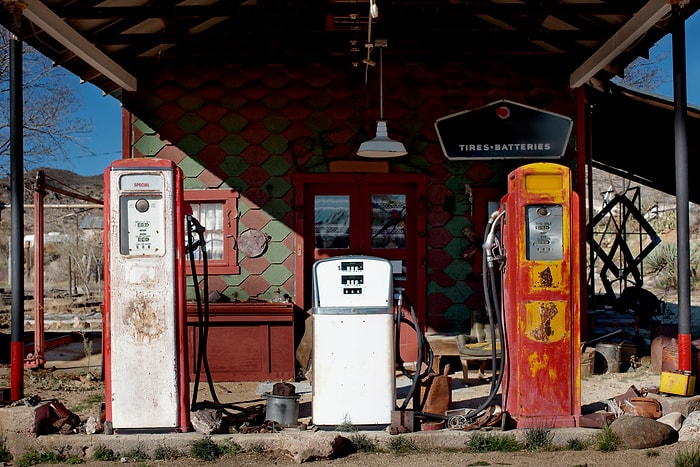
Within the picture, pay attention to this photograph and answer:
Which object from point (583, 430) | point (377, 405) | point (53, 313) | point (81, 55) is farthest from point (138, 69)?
point (53, 313)

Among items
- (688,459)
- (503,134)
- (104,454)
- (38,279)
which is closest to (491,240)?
(688,459)

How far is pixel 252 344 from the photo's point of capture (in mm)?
8742

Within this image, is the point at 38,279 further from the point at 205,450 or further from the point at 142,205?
the point at 205,450

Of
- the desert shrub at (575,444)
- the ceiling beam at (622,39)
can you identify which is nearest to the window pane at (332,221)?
the ceiling beam at (622,39)

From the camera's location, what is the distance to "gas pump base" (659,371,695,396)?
6.45m

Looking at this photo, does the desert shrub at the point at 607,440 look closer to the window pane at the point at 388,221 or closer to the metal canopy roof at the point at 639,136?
the window pane at the point at 388,221

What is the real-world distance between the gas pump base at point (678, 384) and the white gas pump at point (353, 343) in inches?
95.8

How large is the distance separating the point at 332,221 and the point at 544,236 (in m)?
3.78

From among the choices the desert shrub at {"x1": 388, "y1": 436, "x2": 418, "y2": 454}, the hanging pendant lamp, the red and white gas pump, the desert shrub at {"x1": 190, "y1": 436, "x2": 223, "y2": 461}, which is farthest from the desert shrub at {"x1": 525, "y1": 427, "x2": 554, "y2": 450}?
the hanging pendant lamp

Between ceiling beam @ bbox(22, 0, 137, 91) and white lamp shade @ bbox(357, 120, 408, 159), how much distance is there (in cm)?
298

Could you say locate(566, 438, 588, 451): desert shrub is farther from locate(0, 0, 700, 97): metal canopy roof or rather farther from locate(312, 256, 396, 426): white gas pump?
locate(0, 0, 700, 97): metal canopy roof

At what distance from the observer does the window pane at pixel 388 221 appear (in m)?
9.49

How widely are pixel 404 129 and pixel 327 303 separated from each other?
3869mm

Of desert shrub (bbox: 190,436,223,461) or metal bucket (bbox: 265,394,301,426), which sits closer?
desert shrub (bbox: 190,436,223,461)
